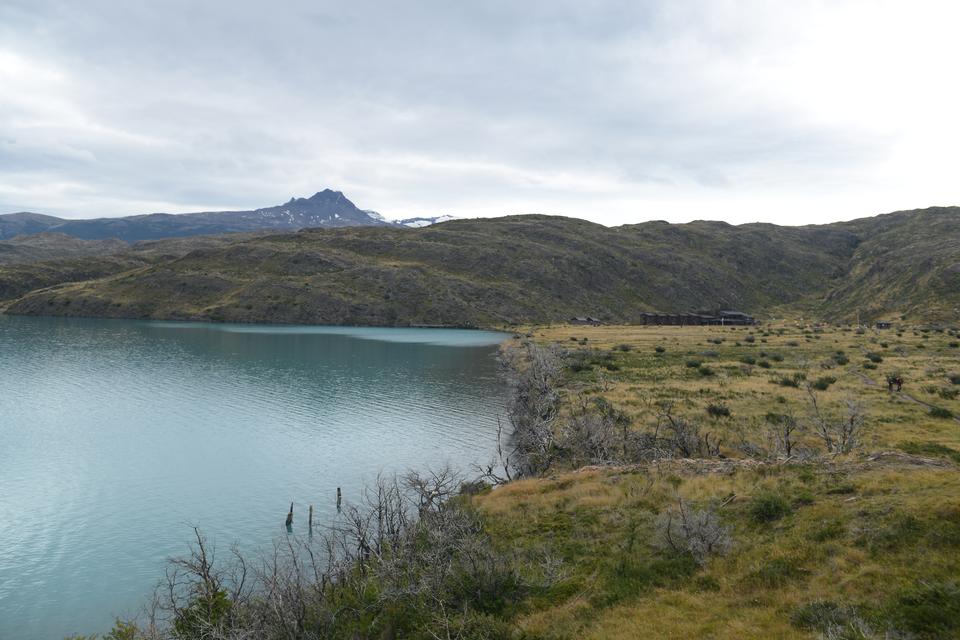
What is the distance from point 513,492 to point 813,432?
21.6 meters

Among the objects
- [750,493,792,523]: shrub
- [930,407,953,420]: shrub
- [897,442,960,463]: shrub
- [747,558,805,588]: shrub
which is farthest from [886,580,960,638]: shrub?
[930,407,953,420]: shrub

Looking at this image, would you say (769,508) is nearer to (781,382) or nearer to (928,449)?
(928,449)

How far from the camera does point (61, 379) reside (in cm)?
7181

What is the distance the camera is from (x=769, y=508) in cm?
2000

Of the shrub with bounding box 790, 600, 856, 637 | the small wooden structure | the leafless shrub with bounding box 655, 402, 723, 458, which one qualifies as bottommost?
the leafless shrub with bounding box 655, 402, 723, 458

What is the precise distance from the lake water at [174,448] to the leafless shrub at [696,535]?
20.2 metres

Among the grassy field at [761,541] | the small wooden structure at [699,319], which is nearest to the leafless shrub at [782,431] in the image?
the grassy field at [761,541]

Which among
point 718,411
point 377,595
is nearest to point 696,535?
point 377,595

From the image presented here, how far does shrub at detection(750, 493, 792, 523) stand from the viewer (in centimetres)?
1983

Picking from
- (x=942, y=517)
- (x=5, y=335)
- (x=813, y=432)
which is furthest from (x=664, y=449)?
(x=5, y=335)

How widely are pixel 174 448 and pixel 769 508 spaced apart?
142 feet

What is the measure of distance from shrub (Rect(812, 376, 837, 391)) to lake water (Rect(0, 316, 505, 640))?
29277 millimetres

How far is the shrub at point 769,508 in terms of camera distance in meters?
19.8

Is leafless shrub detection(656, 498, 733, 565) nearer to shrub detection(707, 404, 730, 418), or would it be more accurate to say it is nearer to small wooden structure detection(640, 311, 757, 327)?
shrub detection(707, 404, 730, 418)
